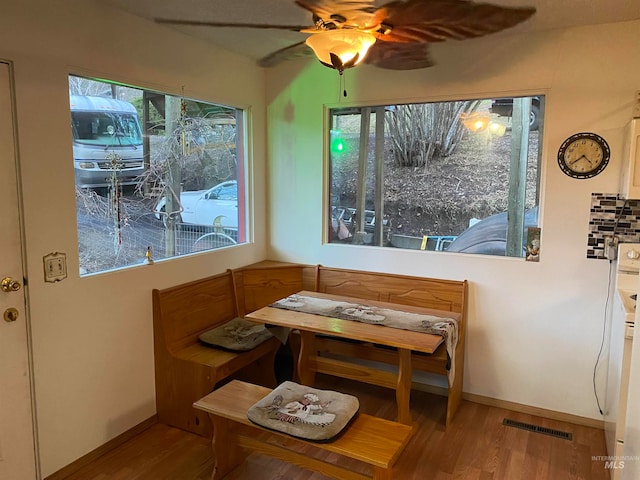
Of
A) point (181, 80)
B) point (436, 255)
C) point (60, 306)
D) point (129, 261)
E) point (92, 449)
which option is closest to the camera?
point (60, 306)

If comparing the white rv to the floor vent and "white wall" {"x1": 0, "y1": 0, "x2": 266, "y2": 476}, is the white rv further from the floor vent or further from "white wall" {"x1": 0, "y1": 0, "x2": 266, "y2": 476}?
the floor vent

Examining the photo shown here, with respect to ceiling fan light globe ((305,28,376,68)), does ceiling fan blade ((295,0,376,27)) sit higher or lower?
higher

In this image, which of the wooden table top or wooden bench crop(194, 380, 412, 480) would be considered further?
the wooden table top

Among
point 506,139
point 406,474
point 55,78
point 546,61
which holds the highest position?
point 546,61

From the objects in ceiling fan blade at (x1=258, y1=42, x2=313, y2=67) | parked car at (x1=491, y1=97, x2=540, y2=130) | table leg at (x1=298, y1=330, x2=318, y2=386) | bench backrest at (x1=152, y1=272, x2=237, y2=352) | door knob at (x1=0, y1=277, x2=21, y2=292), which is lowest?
table leg at (x1=298, y1=330, x2=318, y2=386)

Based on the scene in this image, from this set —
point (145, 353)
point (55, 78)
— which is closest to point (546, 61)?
point (55, 78)

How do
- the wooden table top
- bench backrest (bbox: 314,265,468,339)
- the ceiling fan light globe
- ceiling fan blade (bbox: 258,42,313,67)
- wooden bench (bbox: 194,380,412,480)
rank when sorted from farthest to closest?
bench backrest (bbox: 314,265,468,339) → the wooden table top → ceiling fan blade (bbox: 258,42,313,67) → the ceiling fan light globe → wooden bench (bbox: 194,380,412,480)

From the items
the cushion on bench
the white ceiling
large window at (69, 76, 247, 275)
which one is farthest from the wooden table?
the white ceiling

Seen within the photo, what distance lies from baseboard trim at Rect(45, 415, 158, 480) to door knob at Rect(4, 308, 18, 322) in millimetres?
868

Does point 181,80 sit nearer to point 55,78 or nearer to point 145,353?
point 55,78

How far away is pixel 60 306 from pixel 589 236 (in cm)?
308

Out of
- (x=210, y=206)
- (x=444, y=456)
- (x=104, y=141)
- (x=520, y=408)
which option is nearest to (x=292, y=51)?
(x=104, y=141)

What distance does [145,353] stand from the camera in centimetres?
300

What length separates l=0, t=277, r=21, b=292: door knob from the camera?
2.21m
